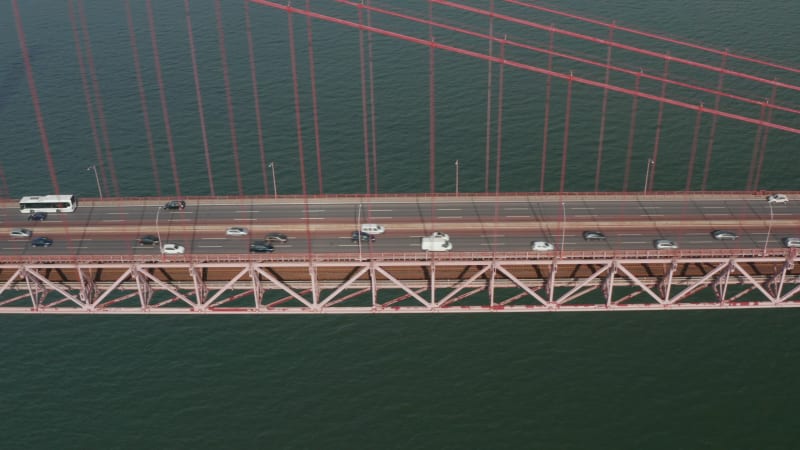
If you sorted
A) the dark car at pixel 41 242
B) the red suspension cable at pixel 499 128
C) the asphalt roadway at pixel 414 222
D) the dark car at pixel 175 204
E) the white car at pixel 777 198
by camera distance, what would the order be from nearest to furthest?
the asphalt roadway at pixel 414 222 < the dark car at pixel 41 242 < the white car at pixel 777 198 < the dark car at pixel 175 204 < the red suspension cable at pixel 499 128

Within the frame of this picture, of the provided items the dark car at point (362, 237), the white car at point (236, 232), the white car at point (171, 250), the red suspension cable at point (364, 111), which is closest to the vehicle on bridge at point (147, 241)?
the white car at point (171, 250)

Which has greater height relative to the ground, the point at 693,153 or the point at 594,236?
the point at 693,153

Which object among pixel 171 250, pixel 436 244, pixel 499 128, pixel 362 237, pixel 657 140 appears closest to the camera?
pixel 436 244

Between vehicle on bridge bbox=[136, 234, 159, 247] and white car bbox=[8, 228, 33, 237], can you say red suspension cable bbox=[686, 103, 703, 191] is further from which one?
white car bbox=[8, 228, 33, 237]

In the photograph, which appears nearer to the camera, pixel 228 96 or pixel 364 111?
pixel 364 111

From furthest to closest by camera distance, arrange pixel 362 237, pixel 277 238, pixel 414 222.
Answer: pixel 414 222
pixel 277 238
pixel 362 237

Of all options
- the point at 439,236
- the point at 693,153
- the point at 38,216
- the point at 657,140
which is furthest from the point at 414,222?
the point at 657,140

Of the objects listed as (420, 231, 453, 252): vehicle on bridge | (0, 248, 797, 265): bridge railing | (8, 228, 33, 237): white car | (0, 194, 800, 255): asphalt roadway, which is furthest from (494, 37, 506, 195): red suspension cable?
(8, 228, 33, 237): white car

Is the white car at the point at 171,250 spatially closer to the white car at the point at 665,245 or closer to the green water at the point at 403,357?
the green water at the point at 403,357

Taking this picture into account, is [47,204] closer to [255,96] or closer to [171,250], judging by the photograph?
[171,250]
